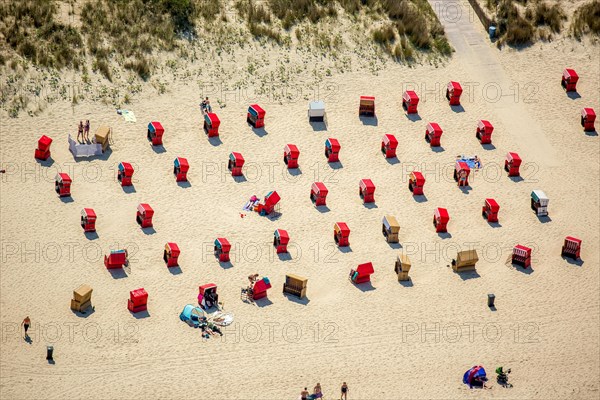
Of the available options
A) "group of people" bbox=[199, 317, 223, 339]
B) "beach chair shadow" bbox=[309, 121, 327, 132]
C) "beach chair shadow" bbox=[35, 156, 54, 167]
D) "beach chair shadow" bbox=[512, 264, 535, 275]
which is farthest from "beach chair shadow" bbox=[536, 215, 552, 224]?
"beach chair shadow" bbox=[35, 156, 54, 167]

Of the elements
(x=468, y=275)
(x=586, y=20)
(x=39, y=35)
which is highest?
(x=39, y=35)

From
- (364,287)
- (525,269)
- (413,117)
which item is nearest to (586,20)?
(413,117)

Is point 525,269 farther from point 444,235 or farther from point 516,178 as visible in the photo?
point 516,178

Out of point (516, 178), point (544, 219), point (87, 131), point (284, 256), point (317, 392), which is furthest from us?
point (516, 178)

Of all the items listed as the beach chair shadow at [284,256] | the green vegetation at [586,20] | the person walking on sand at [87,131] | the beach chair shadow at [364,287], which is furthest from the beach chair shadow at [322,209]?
the green vegetation at [586,20]

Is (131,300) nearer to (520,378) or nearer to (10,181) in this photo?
(10,181)
